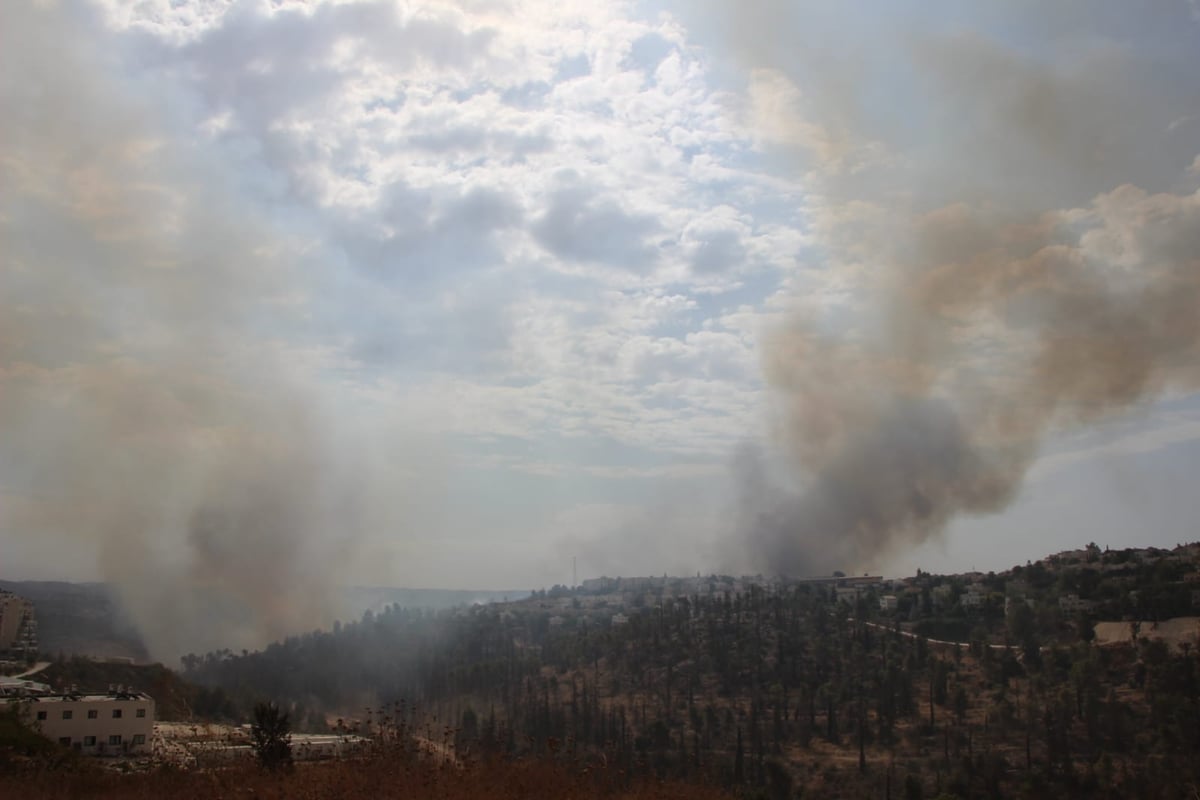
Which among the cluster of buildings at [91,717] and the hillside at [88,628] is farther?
the hillside at [88,628]

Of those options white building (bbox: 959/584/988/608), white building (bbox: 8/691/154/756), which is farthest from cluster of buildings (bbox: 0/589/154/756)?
white building (bbox: 959/584/988/608)

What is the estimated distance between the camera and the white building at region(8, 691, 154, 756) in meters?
36.8

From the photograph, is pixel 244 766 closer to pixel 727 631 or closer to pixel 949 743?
pixel 949 743

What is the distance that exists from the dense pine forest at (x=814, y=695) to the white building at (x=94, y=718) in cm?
1479

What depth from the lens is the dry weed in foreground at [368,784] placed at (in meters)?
13.5

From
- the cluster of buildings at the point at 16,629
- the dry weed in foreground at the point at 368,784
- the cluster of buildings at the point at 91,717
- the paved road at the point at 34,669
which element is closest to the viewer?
the dry weed in foreground at the point at 368,784

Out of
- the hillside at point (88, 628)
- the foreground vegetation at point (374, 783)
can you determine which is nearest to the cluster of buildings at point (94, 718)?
the foreground vegetation at point (374, 783)

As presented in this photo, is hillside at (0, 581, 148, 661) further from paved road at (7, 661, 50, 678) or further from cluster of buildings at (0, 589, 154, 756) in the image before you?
cluster of buildings at (0, 589, 154, 756)

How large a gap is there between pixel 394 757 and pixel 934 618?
347 feet

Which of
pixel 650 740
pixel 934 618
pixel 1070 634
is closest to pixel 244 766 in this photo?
pixel 650 740

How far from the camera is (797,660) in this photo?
90375 mm

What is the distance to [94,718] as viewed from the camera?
126ft

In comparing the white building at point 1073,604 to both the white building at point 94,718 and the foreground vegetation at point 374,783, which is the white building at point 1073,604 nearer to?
the white building at point 94,718

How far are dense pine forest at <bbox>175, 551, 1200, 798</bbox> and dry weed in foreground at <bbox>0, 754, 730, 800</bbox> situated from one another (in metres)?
20.6
